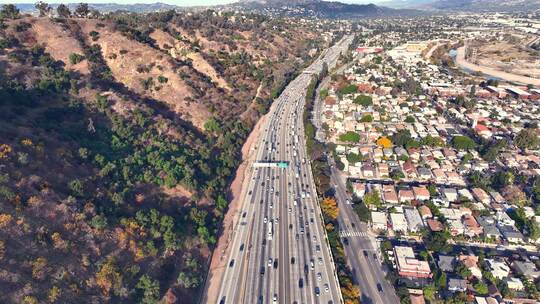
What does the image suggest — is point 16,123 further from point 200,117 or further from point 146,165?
point 200,117

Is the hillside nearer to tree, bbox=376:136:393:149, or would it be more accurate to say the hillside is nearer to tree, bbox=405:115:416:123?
tree, bbox=376:136:393:149

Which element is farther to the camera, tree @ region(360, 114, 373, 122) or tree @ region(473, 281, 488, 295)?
tree @ region(360, 114, 373, 122)

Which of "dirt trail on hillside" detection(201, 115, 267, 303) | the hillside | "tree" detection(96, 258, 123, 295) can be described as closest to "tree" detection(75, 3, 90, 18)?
the hillside

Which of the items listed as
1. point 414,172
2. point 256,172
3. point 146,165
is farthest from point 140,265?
point 414,172

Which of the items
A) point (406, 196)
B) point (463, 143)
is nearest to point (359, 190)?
point (406, 196)

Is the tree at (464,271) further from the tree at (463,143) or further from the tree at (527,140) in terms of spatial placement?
the tree at (527,140)
